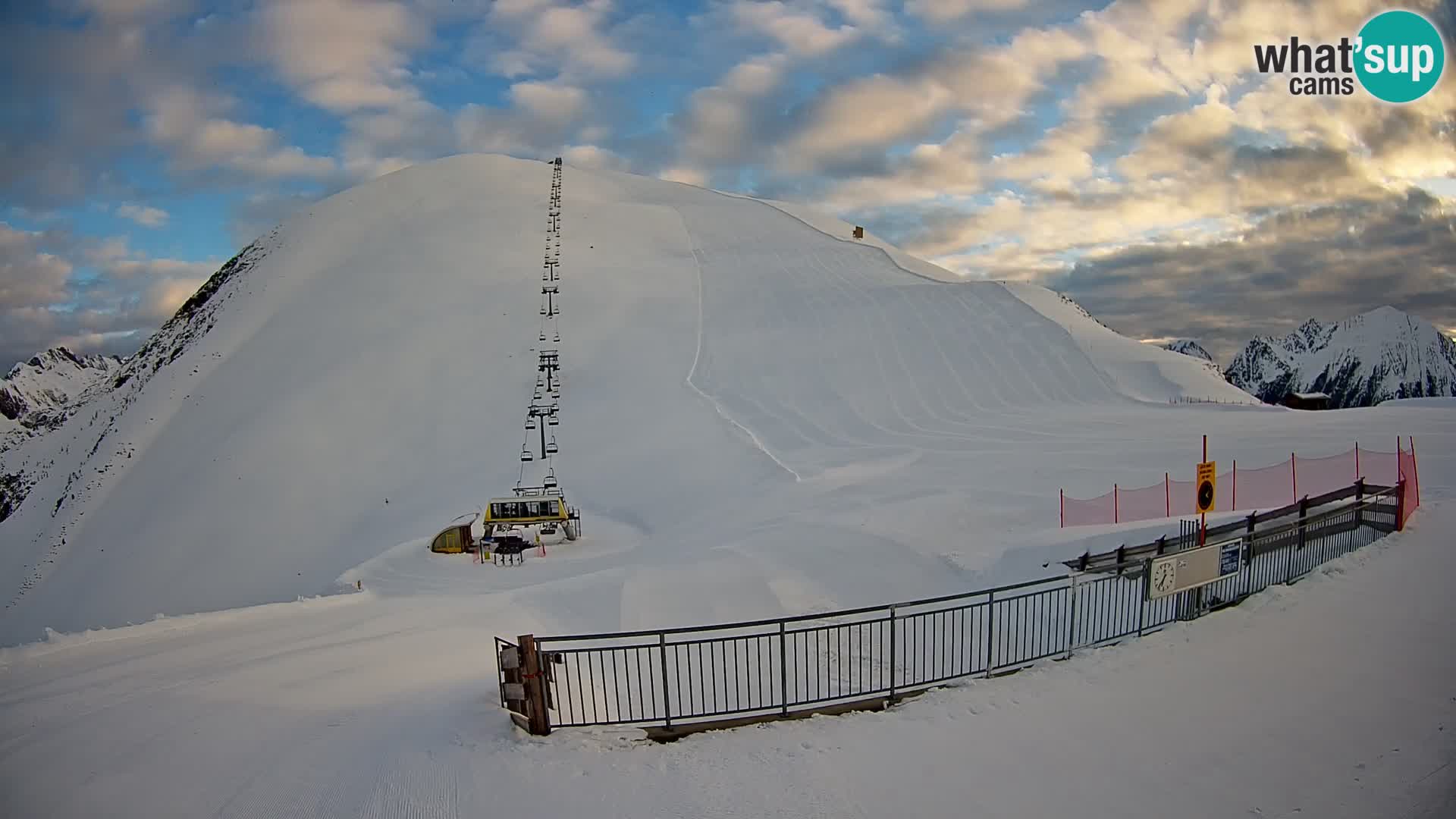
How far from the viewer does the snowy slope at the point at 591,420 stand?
66.2 feet

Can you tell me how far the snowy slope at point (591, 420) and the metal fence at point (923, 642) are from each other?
224 centimetres

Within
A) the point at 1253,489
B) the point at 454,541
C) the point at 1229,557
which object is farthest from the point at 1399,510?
the point at 454,541

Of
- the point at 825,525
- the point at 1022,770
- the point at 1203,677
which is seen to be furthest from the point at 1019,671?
the point at 825,525

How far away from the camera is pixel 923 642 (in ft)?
32.2

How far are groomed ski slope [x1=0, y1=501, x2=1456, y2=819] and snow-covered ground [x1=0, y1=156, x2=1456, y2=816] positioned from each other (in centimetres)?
5

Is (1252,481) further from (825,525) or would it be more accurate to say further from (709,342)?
(709,342)

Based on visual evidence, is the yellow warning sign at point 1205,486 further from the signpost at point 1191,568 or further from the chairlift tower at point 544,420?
the chairlift tower at point 544,420

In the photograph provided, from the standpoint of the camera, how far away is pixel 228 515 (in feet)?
103

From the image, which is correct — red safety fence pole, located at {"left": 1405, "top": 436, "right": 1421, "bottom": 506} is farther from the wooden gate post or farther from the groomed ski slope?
the wooden gate post

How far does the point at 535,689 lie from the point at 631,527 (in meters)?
17.8

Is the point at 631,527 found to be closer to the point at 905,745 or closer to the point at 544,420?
the point at 544,420

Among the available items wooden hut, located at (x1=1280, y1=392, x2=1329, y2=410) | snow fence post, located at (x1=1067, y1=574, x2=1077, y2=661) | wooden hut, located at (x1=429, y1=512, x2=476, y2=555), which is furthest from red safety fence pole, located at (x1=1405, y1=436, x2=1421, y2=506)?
wooden hut, located at (x1=1280, y1=392, x2=1329, y2=410)

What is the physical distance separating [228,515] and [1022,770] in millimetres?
33239

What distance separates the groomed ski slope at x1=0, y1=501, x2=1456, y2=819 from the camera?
650 cm
